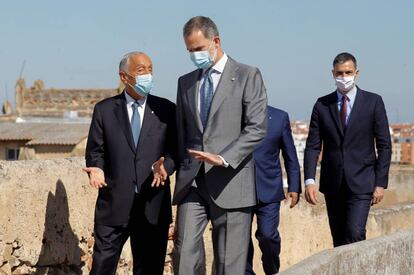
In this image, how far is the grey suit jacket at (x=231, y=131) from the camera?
493 cm

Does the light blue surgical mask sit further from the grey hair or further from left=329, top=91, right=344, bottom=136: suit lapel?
left=329, top=91, right=344, bottom=136: suit lapel

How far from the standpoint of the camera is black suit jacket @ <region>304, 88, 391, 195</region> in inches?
253

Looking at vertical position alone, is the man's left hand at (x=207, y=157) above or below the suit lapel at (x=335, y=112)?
below

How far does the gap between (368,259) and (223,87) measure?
1.26m

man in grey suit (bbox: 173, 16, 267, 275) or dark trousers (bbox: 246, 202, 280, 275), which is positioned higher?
man in grey suit (bbox: 173, 16, 267, 275)

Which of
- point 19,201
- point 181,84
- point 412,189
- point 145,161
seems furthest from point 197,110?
point 412,189

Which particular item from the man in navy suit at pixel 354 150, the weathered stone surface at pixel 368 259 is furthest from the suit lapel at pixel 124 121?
the man in navy suit at pixel 354 150

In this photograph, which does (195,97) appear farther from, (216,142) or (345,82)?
(345,82)

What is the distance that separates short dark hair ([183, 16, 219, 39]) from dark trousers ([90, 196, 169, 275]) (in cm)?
117

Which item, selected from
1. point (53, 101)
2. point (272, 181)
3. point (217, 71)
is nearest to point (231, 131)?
point (217, 71)

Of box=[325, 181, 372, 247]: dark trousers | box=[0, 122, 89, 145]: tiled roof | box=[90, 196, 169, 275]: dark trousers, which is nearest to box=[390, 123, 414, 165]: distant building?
box=[0, 122, 89, 145]: tiled roof

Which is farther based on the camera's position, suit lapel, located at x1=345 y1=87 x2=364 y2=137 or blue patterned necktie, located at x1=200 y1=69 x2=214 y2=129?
suit lapel, located at x1=345 y1=87 x2=364 y2=137

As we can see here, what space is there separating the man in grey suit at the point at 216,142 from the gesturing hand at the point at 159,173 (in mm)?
132

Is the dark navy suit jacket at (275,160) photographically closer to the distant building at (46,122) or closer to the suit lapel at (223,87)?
the suit lapel at (223,87)
